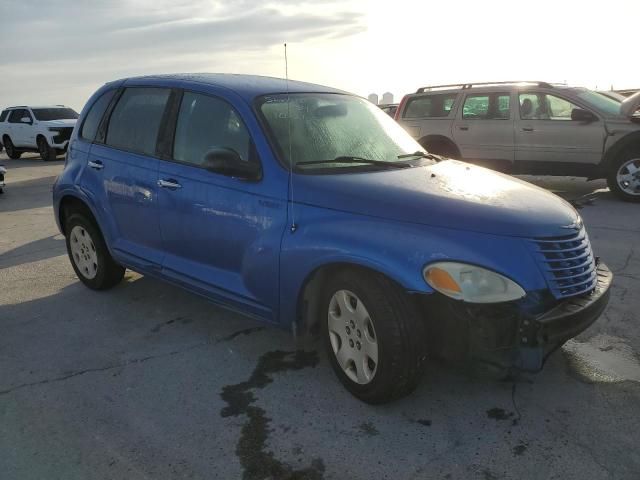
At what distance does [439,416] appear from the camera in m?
2.87

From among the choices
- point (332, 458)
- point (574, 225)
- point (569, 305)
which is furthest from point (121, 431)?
point (574, 225)

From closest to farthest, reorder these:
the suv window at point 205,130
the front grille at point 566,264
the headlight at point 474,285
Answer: the headlight at point 474,285, the front grille at point 566,264, the suv window at point 205,130

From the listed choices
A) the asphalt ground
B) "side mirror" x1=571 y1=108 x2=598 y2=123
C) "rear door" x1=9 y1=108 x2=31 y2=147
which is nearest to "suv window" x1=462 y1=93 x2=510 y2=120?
"side mirror" x1=571 y1=108 x2=598 y2=123

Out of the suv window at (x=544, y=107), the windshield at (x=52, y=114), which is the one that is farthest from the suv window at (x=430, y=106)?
the windshield at (x=52, y=114)

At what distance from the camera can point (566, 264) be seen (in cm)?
277

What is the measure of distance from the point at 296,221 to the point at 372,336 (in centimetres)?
75

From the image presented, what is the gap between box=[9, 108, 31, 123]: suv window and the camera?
19.7 metres

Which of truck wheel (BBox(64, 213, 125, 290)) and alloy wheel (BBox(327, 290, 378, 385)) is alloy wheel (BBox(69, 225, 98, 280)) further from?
alloy wheel (BBox(327, 290, 378, 385))

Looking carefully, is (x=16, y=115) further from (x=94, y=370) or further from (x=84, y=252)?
(x=94, y=370)

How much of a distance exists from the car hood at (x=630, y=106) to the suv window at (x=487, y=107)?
66.4 inches

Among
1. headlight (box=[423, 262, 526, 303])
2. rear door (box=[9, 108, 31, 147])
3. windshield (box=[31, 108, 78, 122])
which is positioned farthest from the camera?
rear door (box=[9, 108, 31, 147])

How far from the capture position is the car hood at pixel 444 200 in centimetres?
270

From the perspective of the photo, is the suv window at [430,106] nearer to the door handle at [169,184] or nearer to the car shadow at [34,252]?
the car shadow at [34,252]

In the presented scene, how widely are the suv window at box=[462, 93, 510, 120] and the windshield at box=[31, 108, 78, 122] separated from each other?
49.7 feet
